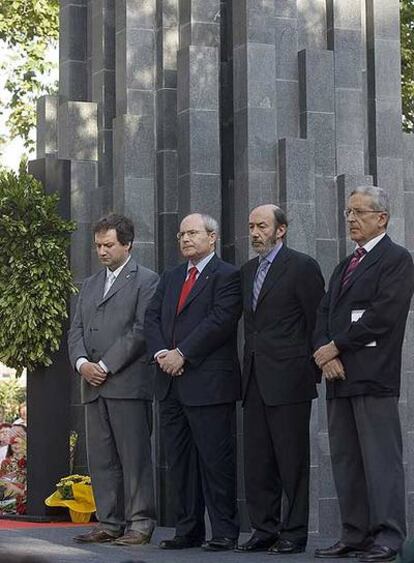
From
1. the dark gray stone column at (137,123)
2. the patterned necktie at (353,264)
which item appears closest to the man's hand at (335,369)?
the patterned necktie at (353,264)

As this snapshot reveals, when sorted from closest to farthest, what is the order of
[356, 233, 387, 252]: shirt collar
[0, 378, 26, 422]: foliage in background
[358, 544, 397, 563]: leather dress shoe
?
[358, 544, 397, 563]: leather dress shoe < [356, 233, 387, 252]: shirt collar < [0, 378, 26, 422]: foliage in background

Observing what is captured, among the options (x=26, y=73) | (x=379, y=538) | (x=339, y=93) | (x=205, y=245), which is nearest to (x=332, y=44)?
(x=339, y=93)

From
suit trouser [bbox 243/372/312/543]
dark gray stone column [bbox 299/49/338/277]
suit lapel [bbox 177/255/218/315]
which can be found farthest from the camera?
dark gray stone column [bbox 299/49/338/277]

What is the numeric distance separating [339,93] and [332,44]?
42cm

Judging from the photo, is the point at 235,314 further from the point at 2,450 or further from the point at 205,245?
the point at 2,450

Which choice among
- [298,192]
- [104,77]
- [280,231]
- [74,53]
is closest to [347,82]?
[298,192]

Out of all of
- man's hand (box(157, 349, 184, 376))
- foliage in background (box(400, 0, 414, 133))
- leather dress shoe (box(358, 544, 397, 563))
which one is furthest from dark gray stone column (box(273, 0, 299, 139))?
foliage in background (box(400, 0, 414, 133))

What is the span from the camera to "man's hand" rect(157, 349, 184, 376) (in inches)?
319

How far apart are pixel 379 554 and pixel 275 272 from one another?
1.78 metres

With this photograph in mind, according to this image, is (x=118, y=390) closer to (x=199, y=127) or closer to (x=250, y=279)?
(x=250, y=279)

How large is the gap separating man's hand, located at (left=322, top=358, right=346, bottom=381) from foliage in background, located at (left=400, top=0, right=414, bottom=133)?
560 inches

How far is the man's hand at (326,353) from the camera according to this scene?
7.41m

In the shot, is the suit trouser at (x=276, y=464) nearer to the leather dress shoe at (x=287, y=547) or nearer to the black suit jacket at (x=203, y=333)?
the leather dress shoe at (x=287, y=547)

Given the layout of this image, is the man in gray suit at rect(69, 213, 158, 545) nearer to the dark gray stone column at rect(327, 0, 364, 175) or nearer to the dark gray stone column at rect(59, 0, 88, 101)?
the dark gray stone column at rect(327, 0, 364, 175)
